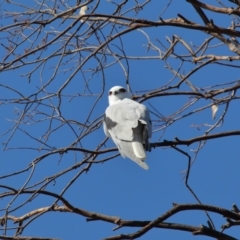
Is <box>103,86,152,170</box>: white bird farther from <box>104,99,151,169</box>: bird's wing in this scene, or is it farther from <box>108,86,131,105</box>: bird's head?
<box>108,86,131,105</box>: bird's head

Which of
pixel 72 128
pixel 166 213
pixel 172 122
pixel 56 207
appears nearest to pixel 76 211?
pixel 56 207

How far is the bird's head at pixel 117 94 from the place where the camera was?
700cm

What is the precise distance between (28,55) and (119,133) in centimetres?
136

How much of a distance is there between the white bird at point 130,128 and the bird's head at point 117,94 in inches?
29.4

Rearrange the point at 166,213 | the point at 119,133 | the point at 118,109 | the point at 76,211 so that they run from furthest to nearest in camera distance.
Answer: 1. the point at 118,109
2. the point at 119,133
3. the point at 76,211
4. the point at 166,213

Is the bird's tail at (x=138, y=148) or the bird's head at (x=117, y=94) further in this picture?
the bird's head at (x=117, y=94)

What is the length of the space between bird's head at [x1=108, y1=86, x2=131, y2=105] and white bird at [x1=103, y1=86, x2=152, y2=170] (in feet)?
2.45

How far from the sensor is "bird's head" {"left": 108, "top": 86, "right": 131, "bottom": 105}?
276 inches

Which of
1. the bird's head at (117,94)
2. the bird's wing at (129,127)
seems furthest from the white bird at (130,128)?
the bird's head at (117,94)

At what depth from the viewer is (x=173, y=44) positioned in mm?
5359

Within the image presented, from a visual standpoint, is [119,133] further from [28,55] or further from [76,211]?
[76,211]

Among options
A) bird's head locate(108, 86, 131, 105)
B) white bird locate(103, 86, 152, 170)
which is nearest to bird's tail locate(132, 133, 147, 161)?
white bird locate(103, 86, 152, 170)

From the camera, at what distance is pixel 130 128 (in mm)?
5699

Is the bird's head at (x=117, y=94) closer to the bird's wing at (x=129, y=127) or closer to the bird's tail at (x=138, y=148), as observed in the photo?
the bird's wing at (x=129, y=127)
